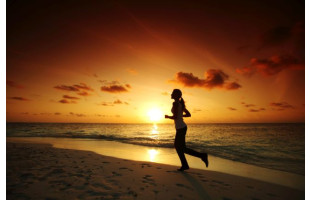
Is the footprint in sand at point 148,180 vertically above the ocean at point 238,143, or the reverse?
the footprint in sand at point 148,180

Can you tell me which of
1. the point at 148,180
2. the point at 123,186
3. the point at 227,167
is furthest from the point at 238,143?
the point at 123,186

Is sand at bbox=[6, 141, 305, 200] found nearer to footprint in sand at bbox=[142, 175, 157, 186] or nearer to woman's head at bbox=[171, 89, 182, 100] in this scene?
footprint in sand at bbox=[142, 175, 157, 186]

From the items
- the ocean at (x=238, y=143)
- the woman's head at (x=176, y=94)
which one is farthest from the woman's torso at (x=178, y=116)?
the ocean at (x=238, y=143)

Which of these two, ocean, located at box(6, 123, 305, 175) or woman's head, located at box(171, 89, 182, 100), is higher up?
woman's head, located at box(171, 89, 182, 100)

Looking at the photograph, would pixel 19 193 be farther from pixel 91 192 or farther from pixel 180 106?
pixel 180 106

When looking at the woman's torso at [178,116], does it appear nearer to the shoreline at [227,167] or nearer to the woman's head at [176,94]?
the woman's head at [176,94]

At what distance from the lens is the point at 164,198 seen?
398 cm

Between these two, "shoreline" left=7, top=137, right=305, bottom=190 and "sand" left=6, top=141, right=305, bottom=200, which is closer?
"sand" left=6, top=141, right=305, bottom=200

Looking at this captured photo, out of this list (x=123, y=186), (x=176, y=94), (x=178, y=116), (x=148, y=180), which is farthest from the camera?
(x=176, y=94)

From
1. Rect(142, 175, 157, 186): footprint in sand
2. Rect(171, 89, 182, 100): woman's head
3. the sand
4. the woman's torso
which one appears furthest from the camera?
Rect(171, 89, 182, 100): woman's head

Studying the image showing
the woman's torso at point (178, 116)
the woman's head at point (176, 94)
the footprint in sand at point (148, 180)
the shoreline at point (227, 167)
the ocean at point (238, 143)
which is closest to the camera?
the footprint in sand at point (148, 180)

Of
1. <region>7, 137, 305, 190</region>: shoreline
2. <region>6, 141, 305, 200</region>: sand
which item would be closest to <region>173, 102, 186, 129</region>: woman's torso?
<region>6, 141, 305, 200</region>: sand

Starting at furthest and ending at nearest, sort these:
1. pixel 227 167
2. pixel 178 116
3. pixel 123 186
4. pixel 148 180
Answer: pixel 227 167 → pixel 178 116 → pixel 148 180 → pixel 123 186

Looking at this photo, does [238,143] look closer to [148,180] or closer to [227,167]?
[227,167]
